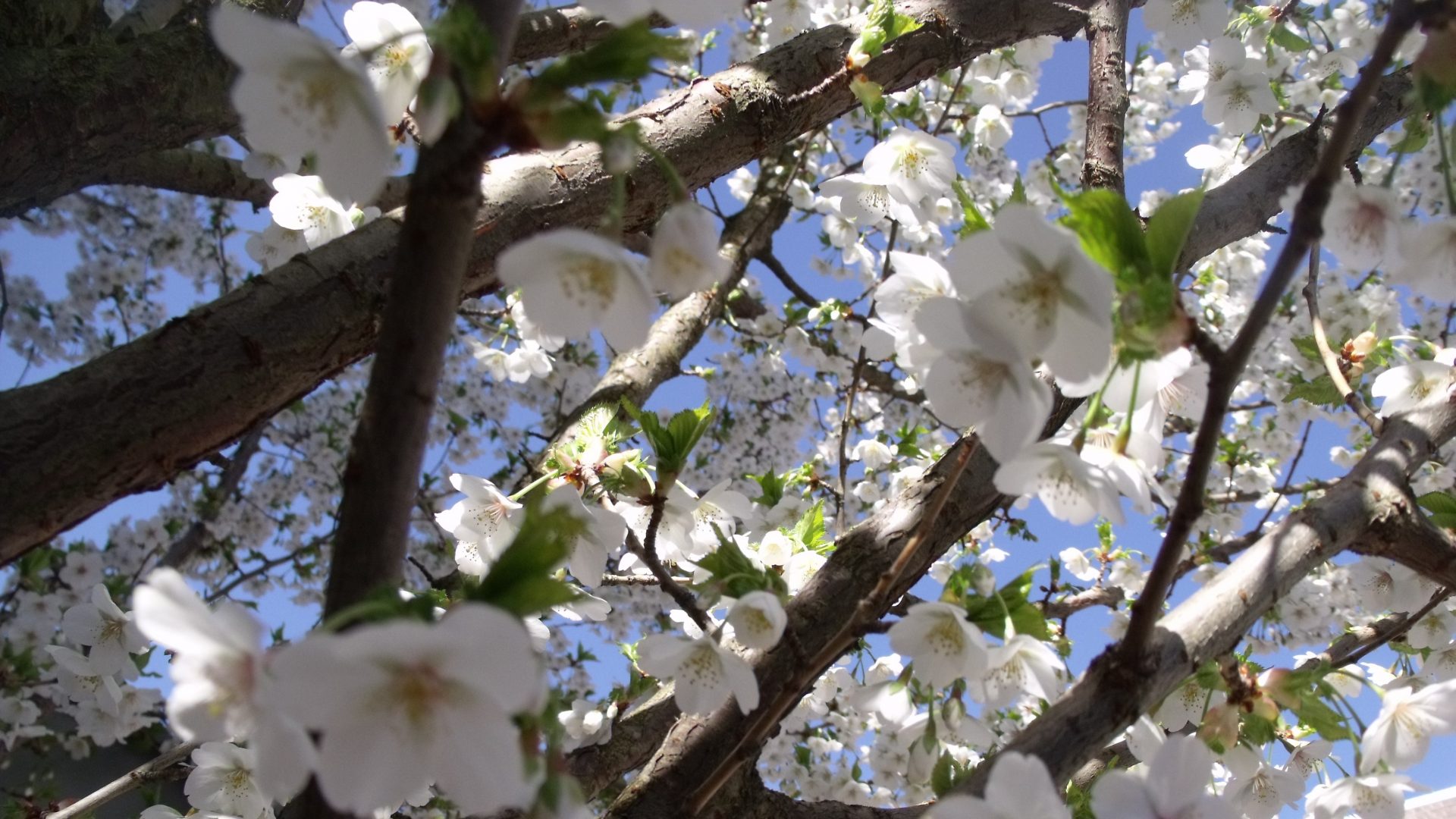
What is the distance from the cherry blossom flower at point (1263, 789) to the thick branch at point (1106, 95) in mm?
869

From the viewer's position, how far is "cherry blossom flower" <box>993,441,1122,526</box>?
2.50ft

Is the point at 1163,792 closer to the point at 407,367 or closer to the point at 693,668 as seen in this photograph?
the point at 693,668

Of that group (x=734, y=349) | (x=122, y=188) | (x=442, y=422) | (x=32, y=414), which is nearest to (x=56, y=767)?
(x=442, y=422)

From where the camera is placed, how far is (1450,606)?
1.52 m

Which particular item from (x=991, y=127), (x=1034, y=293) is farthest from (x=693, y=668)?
(x=991, y=127)

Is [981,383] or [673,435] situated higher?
[673,435]

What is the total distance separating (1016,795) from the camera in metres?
0.71

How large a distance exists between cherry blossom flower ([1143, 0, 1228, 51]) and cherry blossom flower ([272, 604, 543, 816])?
5.85ft

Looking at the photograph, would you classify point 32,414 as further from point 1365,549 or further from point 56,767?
point 56,767

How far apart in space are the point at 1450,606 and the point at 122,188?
18.3 ft

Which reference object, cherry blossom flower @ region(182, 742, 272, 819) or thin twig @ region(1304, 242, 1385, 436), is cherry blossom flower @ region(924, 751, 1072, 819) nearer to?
thin twig @ region(1304, 242, 1385, 436)

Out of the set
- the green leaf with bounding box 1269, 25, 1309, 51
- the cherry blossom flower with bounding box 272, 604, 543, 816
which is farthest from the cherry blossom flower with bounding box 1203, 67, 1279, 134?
the cherry blossom flower with bounding box 272, 604, 543, 816

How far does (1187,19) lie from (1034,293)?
1375 mm

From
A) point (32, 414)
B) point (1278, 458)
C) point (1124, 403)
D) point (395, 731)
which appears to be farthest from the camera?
point (1278, 458)
